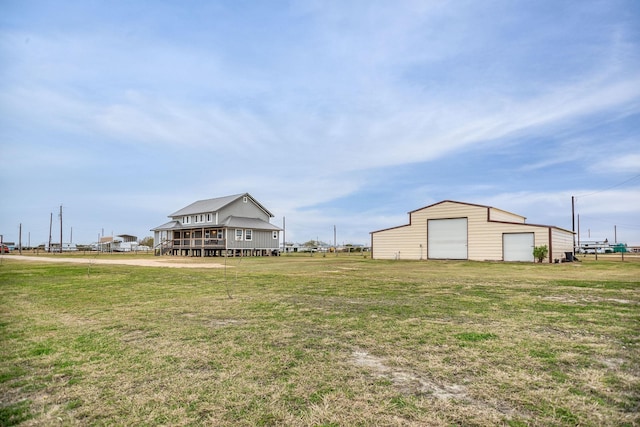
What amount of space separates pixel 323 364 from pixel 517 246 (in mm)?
29151

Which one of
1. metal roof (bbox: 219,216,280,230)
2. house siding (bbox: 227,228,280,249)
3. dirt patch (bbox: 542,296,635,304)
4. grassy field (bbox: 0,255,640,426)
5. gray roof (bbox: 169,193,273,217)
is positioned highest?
gray roof (bbox: 169,193,273,217)

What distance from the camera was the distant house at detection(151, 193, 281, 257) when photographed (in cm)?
4172

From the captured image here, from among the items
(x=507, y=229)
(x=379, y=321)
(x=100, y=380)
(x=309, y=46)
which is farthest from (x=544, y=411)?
(x=507, y=229)

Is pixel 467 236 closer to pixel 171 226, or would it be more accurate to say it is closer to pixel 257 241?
pixel 257 241

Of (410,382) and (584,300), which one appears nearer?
(410,382)

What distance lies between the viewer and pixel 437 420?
8.81ft

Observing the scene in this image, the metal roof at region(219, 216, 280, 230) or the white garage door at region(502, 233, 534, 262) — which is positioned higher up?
the metal roof at region(219, 216, 280, 230)

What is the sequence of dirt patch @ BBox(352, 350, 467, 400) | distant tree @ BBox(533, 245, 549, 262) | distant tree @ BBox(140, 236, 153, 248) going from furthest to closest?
distant tree @ BBox(140, 236, 153, 248), distant tree @ BBox(533, 245, 549, 262), dirt patch @ BBox(352, 350, 467, 400)

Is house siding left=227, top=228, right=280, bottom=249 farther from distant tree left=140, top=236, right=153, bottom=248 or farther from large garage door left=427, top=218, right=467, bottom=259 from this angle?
distant tree left=140, top=236, right=153, bottom=248

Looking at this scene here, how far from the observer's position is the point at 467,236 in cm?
3059

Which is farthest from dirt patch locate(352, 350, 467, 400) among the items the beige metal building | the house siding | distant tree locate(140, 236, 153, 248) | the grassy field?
distant tree locate(140, 236, 153, 248)

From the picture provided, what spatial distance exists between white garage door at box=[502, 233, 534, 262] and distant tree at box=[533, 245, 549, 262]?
0.62 meters

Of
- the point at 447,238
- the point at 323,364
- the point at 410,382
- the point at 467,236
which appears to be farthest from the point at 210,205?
the point at 410,382

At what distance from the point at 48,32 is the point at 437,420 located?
1683 centimetres
